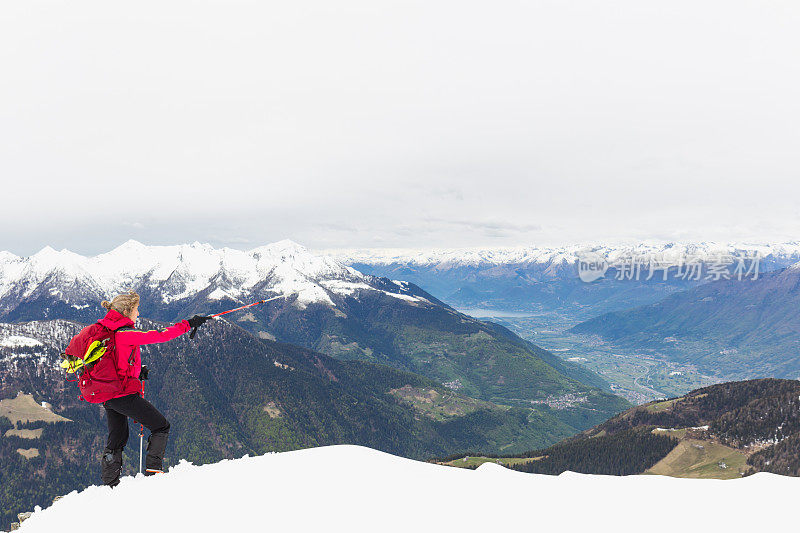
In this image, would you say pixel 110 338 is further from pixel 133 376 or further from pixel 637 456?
pixel 637 456

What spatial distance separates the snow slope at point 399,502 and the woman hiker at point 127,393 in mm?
838

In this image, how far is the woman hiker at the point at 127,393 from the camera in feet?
40.7

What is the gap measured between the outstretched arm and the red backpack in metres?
0.34

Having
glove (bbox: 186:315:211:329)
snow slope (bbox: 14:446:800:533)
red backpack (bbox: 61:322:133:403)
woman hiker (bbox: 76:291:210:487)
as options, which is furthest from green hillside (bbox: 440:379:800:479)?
red backpack (bbox: 61:322:133:403)

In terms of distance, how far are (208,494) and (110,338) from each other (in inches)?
235

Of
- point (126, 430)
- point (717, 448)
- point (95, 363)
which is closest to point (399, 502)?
point (126, 430)

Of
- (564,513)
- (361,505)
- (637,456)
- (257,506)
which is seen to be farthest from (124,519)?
(637,456)

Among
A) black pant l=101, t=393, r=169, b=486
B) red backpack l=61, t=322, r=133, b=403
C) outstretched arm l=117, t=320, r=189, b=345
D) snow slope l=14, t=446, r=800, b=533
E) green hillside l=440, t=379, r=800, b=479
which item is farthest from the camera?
green hillside l=440, t=379, r=800, b=479

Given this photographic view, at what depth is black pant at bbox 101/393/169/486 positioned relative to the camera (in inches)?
499

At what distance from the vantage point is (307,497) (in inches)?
483

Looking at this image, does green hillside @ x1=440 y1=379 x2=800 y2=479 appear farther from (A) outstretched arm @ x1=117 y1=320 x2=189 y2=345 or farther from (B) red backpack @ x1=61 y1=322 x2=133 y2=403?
(B) red backpack @ x1=61 y1=322 x2=133 y2=403

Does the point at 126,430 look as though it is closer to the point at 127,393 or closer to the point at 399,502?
the point at 127,393

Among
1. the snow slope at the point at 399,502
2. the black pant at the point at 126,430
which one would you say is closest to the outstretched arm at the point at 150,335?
the black pant at the point at 126,430

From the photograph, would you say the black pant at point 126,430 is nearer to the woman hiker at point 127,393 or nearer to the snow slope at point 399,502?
the woman hiker at point 127,393
